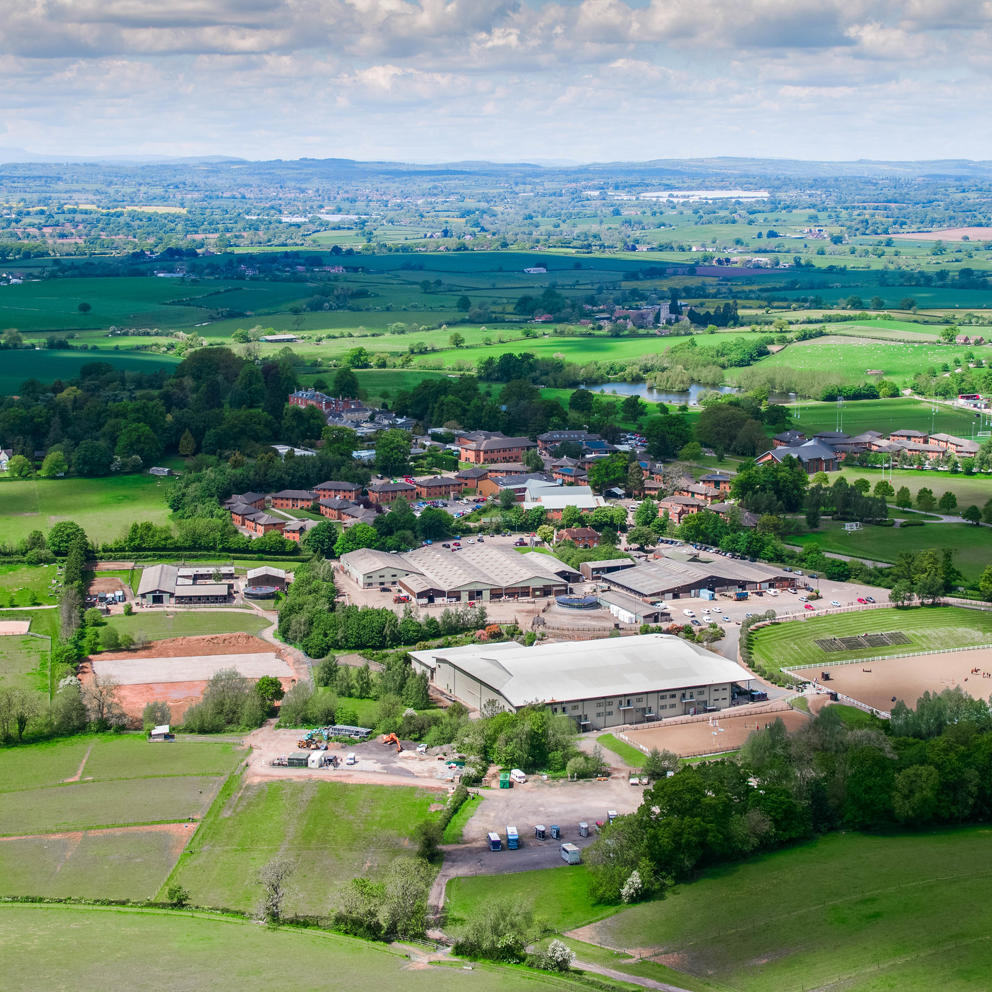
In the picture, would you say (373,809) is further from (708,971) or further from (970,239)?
(970,239)

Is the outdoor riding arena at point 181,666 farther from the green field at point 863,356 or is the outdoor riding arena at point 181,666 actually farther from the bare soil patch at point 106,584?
the green field at point 863,356

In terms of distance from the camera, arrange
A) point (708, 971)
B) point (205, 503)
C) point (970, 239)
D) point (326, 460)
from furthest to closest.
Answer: point (970, 239)
point (326, 460)
point (205, 503)
point (708, 971)

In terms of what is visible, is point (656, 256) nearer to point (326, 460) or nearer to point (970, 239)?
point (970, 239)

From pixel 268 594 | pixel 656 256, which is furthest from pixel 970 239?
pixel 268 594

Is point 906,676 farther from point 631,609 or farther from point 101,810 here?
point 101,810

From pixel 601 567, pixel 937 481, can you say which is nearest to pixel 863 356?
pixel 937 481

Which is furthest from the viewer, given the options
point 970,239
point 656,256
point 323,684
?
point 970,239

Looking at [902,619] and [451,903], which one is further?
[902,619]
